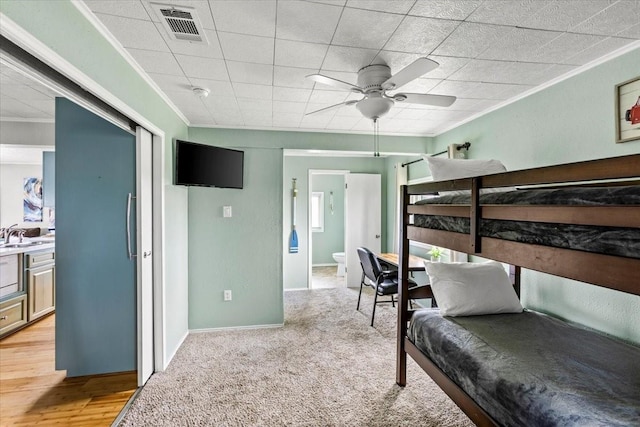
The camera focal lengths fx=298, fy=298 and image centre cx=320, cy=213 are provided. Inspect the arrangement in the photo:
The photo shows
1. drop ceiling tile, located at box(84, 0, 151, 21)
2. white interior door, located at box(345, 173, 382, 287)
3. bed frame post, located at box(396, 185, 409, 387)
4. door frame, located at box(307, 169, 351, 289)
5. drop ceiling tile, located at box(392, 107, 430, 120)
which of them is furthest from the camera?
white interior door, located at box(345, 173, 382, 287)

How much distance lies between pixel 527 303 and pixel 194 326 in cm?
339

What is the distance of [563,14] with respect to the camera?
4.93 ft

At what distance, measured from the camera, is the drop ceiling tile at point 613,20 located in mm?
1438

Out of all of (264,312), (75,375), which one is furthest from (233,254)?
(75,375)

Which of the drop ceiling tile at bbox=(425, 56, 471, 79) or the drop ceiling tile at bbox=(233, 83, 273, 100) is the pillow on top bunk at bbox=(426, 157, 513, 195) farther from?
the drop ceiling tile at bbox=(233, 83, 273, 100)

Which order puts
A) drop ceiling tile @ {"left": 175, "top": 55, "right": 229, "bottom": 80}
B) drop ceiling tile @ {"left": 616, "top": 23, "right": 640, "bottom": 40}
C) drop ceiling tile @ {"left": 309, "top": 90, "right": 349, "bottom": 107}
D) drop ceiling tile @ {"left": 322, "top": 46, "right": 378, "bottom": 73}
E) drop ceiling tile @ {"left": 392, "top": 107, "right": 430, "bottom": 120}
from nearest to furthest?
drop ceiling tile @ {"left": 616, "top": 23, "right": 640, "bottom": 40} < drop ceiling tile @ {"left": 322, "top": 46, "right": 378, "bottom": 73} < drop ceiling tile @ {"left": 175, "top": 55, "right": 229, "bottom": 80} < drop ceiling tile @ {"left": 309, "top": 90, "right": 349, "bottom": 107} < drop ceiling tile @ {"left": 392, "top": 107, "right": 430, "bottom": 120}

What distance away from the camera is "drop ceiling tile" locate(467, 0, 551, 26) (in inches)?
56.1

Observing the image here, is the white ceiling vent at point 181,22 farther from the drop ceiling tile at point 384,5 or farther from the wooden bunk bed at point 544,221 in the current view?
the wooden bunk bed at point 544,221

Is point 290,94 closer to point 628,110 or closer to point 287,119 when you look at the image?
point 287,119

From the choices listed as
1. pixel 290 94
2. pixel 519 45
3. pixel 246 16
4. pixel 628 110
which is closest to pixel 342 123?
pixel 290 94

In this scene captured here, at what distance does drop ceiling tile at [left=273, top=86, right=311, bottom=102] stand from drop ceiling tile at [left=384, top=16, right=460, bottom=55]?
87cm

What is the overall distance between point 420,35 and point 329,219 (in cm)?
538

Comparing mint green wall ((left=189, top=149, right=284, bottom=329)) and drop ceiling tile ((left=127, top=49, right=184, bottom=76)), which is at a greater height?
drop ceiling tile ((left=127, top=49, right=184, bottom=76))

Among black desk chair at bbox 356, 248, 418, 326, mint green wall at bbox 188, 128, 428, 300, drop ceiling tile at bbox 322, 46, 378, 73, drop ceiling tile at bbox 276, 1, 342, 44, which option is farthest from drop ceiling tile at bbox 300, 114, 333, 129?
black desk chair at bbox 356, 248, 418, 326
